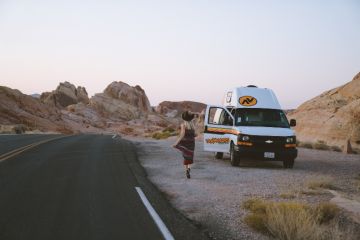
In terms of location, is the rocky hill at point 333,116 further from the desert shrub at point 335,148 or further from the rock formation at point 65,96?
the rock formation at point 65,96

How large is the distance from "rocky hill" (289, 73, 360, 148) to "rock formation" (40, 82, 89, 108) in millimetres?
81131

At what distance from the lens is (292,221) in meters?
6.55

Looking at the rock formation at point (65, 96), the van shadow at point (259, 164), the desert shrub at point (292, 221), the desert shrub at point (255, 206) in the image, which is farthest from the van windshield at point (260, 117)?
the rock formation at point (65, 96)

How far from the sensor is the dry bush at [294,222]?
6191 mm

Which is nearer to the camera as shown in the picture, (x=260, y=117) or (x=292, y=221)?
(x=292, y=221)

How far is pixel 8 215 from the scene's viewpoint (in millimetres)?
7395

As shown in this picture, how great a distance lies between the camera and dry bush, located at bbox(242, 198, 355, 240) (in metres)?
6.19

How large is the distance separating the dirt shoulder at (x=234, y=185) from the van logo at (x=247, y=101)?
2188 millimetres

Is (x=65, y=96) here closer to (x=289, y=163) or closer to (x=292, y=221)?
(x=289, y=163)

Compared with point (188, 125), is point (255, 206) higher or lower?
lower

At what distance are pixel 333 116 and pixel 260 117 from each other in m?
15.0

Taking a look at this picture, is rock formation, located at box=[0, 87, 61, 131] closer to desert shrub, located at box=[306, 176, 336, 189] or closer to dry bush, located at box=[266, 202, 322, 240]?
desert shrub, located at box=[306, 176, 336, 189]

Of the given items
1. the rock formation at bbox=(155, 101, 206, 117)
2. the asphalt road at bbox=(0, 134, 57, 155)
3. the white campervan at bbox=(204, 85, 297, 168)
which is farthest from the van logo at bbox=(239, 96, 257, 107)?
the rock formation at bbox=(155, 101, 206, 117)

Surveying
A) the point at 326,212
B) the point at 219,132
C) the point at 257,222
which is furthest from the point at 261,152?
the point at 257,222
